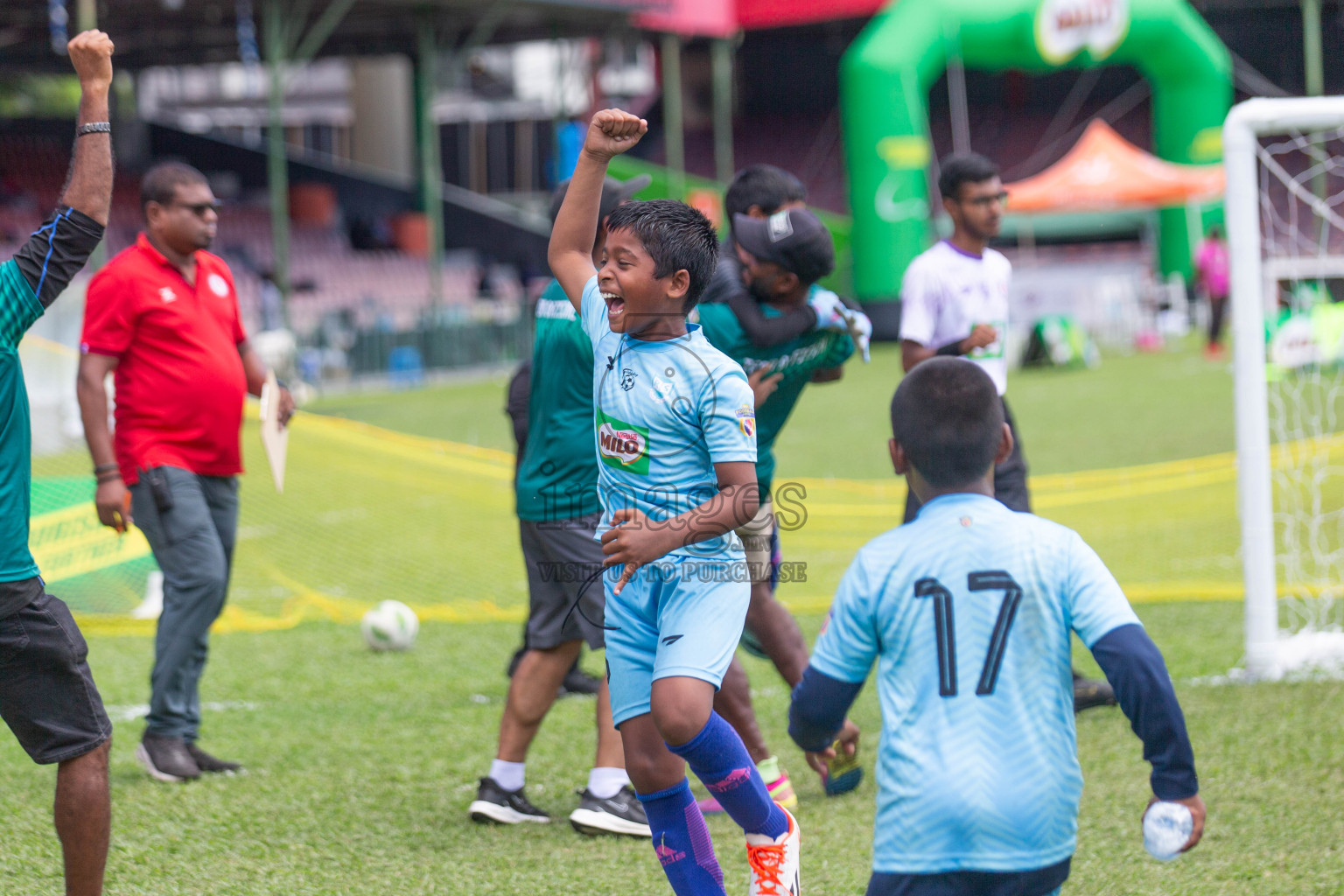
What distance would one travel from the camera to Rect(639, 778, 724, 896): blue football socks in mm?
3193

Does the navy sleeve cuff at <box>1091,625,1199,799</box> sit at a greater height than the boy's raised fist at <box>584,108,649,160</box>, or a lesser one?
lesser

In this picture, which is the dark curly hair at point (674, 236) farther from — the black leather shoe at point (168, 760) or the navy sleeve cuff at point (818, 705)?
the black leather shoe at point (168, 760)

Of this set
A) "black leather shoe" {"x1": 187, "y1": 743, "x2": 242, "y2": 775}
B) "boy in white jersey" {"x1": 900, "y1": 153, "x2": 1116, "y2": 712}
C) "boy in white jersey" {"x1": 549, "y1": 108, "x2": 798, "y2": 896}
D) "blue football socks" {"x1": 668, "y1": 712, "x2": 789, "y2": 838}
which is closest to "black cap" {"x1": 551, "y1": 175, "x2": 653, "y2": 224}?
"boy in white jersey" {"x1": 549, "y1": 108, "x2": 798, "y2": 896}

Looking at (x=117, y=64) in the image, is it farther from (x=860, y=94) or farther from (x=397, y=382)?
(x=860, y=94)

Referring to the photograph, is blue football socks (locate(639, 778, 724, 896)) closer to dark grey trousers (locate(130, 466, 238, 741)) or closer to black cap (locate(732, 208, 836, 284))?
black cap (locate(732, 208, 836, 284))

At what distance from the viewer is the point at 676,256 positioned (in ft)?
10.3

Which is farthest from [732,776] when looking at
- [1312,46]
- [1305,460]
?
[1312,46]

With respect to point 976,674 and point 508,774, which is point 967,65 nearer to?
point 508,774

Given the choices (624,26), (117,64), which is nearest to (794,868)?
(624,26)

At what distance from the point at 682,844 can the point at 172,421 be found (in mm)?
2615

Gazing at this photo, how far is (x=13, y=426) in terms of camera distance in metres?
3.21

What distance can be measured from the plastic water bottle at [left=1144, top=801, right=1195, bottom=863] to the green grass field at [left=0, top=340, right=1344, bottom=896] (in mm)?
1491

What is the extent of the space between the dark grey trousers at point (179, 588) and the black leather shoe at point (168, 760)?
3 centimetres

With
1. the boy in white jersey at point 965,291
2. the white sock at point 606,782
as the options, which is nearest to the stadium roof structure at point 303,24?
the boy in white jersey at point 965,291
